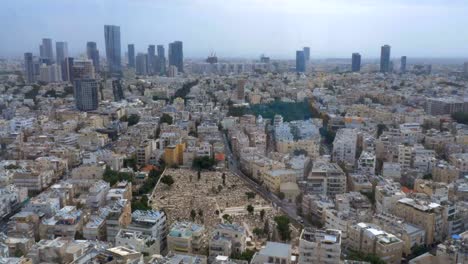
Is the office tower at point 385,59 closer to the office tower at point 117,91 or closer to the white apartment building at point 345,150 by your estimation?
the office tower at point 117,91

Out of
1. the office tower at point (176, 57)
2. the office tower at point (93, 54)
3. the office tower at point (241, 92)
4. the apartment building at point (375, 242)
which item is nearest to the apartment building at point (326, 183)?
the apartment building at point (375, 242)

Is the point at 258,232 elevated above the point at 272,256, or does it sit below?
below

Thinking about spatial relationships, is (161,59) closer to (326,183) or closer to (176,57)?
(176,57)

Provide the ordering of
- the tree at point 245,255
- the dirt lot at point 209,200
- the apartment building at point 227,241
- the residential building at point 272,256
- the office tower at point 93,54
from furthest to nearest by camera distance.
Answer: the office tower at point 93,54 → the dirt lot at point 209,200 → the apartment building at point 227,241 → the tree at point 245,255 → the residential building at point 272,256

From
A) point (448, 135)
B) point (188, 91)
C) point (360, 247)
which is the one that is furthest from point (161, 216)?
point (188, 91)

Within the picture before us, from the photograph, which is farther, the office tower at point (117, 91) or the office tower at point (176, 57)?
the office tower at point (176, 57)

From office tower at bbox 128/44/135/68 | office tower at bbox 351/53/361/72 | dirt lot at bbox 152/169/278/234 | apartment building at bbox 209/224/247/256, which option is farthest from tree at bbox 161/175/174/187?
office tower at bbox 128/44/135/68

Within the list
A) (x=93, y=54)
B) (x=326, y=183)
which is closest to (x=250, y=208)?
(x=326, y=183)
